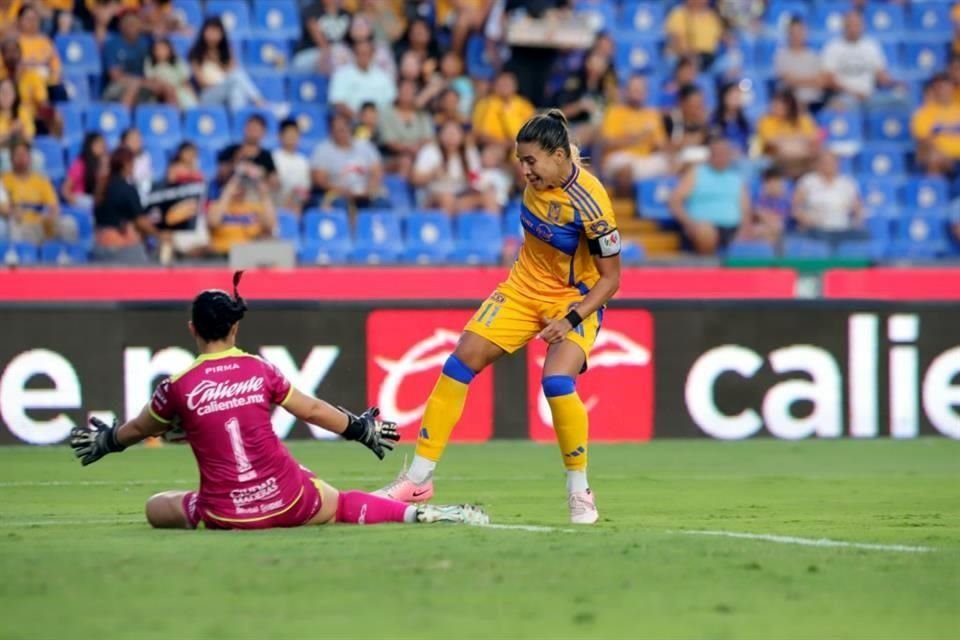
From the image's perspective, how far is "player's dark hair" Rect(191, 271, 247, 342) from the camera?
8.16m

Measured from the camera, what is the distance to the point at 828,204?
20203 millimetres

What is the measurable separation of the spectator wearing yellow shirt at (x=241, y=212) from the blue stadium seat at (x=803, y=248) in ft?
18.3

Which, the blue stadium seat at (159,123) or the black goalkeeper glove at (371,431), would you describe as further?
the blue stadium seat at (159,123)

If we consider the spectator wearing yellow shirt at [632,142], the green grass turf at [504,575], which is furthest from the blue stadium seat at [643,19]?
the green grass turf at [504,575]

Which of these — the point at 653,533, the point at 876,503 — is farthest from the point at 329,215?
the point at 653,533

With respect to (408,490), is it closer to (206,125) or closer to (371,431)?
(371,431)

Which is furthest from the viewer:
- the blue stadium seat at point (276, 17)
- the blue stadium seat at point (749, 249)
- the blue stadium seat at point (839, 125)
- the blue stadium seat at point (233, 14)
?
the blue stadium seat at point (839, 125)

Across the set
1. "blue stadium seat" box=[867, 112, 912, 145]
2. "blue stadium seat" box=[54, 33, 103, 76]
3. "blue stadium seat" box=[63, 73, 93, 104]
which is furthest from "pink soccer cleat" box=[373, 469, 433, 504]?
"blue stadium seat" box=[867, 112, 912, 145]

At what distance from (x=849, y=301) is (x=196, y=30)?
25.9 ft

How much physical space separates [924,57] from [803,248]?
480cm

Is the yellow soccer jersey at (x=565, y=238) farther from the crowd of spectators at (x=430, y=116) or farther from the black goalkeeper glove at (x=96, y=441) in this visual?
the crowd of spectators at (x=430, y=116)

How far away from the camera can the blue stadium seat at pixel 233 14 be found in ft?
66.4

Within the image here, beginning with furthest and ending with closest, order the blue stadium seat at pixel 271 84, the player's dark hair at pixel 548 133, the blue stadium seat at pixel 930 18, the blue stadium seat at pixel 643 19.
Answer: the blue stadium seat at pixel 930 18, the blue stadium seat at pixel 643 19, the blue stadium seat at pixel 271 84, the player's dark hair at pixel 548 133

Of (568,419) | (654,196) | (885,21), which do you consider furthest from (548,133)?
(885,21)
